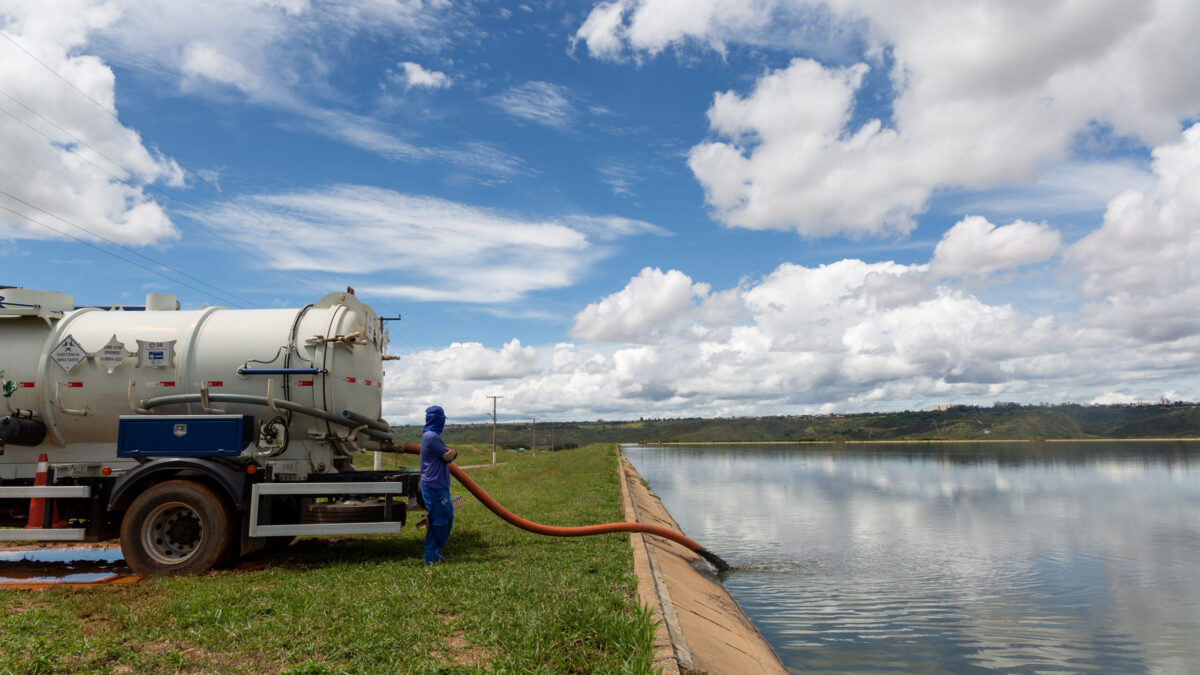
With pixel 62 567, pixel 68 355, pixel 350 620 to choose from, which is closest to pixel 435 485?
pixel 350 620

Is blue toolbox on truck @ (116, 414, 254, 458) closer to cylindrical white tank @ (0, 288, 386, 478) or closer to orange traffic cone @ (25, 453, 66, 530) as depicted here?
cylindrical white tank @ (0, 288, 386, 478)

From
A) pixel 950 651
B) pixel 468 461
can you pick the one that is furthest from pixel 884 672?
pixel 468 461

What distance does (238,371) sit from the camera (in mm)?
9836

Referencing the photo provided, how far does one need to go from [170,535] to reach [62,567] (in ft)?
7.98

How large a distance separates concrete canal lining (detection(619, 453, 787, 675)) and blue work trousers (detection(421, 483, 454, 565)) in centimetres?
266

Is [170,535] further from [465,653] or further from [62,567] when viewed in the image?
[465,653]

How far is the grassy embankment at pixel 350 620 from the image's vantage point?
5.30 m

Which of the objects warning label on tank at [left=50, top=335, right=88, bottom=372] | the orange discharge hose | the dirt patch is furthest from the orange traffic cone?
the dirt patch

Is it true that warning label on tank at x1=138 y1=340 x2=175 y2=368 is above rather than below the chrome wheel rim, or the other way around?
above

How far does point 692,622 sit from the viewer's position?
7.93 metres

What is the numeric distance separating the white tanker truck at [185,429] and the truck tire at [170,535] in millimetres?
19

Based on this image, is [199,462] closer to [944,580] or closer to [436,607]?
[436,607]

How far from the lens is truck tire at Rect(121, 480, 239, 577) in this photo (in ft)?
29.6

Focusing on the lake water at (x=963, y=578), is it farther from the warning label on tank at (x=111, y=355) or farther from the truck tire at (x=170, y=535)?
the warning label on tank at (x=111, y=355)
